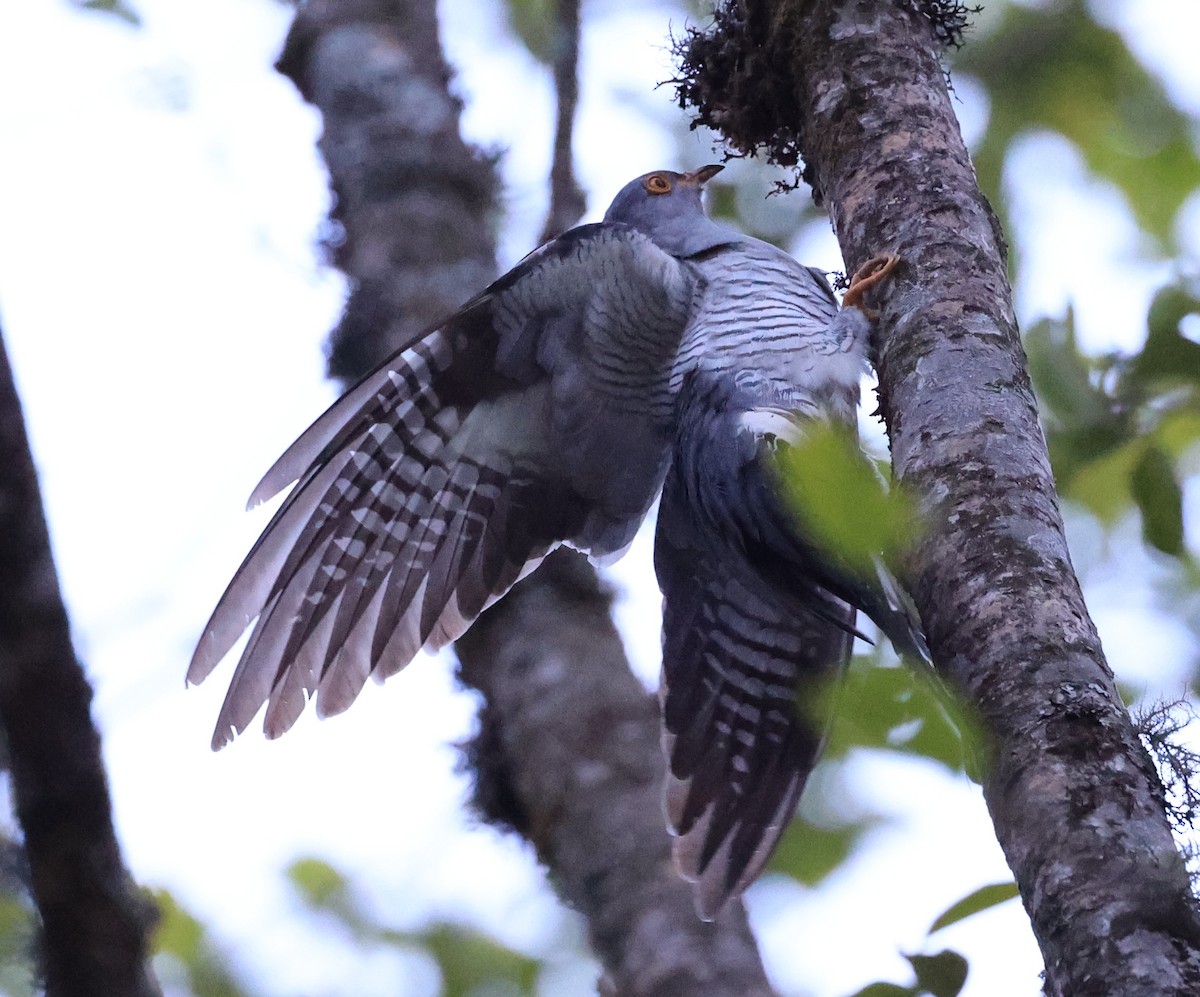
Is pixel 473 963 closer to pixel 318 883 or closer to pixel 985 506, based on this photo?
pixel 318 883

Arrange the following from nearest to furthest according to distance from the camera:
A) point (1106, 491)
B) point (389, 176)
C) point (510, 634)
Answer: point (510, 634) < point (1106, 491) < point (389, 176)

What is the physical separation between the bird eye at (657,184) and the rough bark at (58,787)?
8.64 ft

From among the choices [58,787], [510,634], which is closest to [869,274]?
[510,634]

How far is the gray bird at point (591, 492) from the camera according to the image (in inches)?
111

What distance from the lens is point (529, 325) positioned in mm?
2947

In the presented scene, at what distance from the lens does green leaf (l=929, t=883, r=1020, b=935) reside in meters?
1.61

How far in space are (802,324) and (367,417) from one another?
0.96 meters

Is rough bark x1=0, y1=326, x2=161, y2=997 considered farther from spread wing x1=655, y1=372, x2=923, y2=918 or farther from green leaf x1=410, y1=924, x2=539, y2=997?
spread wing x1=655, y1=372, x2=923, y2=918

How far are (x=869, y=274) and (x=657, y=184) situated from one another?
184cm

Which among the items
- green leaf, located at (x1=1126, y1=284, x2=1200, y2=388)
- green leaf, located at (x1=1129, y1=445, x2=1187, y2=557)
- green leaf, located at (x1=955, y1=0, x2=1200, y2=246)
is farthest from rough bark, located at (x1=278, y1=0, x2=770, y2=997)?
green leaf, located at (x1=955, y1=0, x2=1200, y2=246)

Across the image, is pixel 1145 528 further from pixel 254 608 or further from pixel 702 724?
pixel 254 608

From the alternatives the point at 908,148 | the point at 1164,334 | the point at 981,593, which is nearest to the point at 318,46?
the point at 908,148

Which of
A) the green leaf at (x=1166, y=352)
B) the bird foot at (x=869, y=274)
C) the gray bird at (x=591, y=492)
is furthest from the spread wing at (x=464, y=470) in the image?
the green leaf at (x=1166, y=352)

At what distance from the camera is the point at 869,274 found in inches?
86.4
